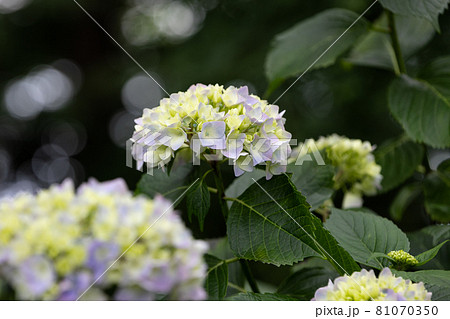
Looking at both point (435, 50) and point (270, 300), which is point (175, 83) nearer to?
point (435, 50)

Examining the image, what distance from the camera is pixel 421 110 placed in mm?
846

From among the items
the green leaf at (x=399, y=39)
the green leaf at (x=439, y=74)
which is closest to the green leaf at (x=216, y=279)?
the green leaf at (x=439, y=74)

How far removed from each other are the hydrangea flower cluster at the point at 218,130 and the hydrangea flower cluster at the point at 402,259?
148 millimetres

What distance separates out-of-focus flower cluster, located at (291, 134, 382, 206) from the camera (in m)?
0.85

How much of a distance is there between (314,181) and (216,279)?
8.4 inches

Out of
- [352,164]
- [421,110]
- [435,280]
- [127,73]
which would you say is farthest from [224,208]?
[127,73]

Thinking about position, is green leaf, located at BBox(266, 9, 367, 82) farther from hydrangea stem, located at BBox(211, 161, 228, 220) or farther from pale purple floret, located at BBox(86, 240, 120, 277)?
pale purple floret, located at BBox(86, 240, 120, 277)

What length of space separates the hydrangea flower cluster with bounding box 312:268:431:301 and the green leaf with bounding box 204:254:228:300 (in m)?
0.12

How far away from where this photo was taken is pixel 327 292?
457 mm

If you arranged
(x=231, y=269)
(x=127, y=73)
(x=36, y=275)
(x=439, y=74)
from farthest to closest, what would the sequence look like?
(x=127, y=73), (x=439, y=74), (x=231, y=269), (x=36, y=275)

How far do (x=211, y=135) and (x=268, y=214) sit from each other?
0.35ft

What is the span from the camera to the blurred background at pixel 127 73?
158cm

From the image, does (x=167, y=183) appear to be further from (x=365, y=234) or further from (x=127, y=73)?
(x=127, y=73)

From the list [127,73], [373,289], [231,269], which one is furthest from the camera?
[127,73]
